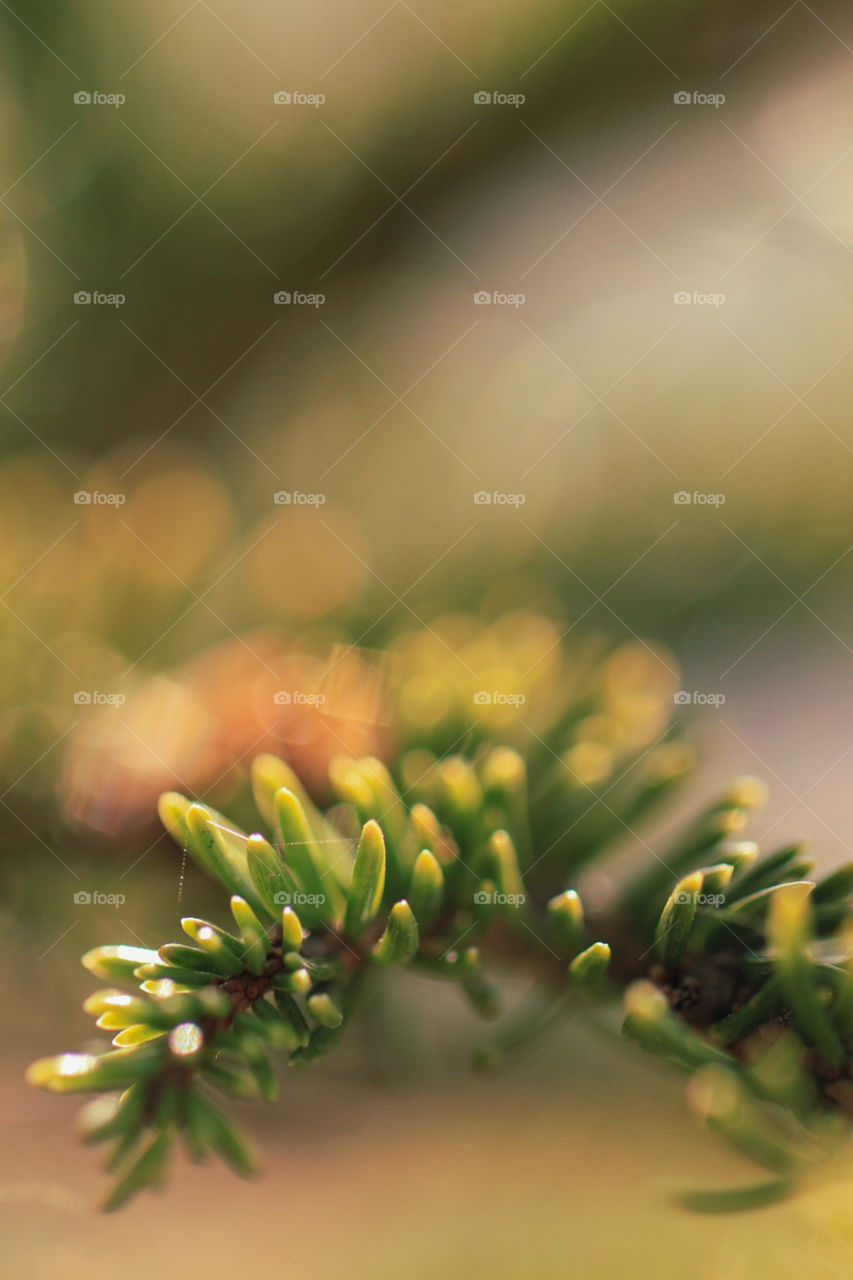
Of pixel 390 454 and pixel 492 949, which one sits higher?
pixel 390 454

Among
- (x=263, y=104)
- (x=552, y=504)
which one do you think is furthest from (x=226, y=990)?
(x=263, y=104)

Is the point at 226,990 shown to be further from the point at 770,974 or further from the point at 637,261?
the point at 637,261

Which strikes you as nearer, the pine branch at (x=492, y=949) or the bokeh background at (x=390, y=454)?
the pine branch at (x=492, y=949)

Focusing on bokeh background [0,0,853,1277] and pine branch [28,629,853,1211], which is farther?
bokeh background [0,0,853,1277]

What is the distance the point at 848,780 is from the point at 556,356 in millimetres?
281

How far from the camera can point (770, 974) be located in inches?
6.8

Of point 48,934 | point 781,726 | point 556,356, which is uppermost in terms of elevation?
point 556,356

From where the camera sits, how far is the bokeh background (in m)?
0.28

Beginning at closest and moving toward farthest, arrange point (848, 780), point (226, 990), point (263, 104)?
point (226, 990)
point (263, 104)
point (848, 780)

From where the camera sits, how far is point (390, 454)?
0.39 m

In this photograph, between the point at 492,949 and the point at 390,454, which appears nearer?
the point at 492,949

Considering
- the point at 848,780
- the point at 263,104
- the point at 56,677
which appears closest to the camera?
the point at 56,677

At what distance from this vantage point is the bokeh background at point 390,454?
0.91ft

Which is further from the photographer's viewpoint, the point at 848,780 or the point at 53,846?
the point at 848,780
